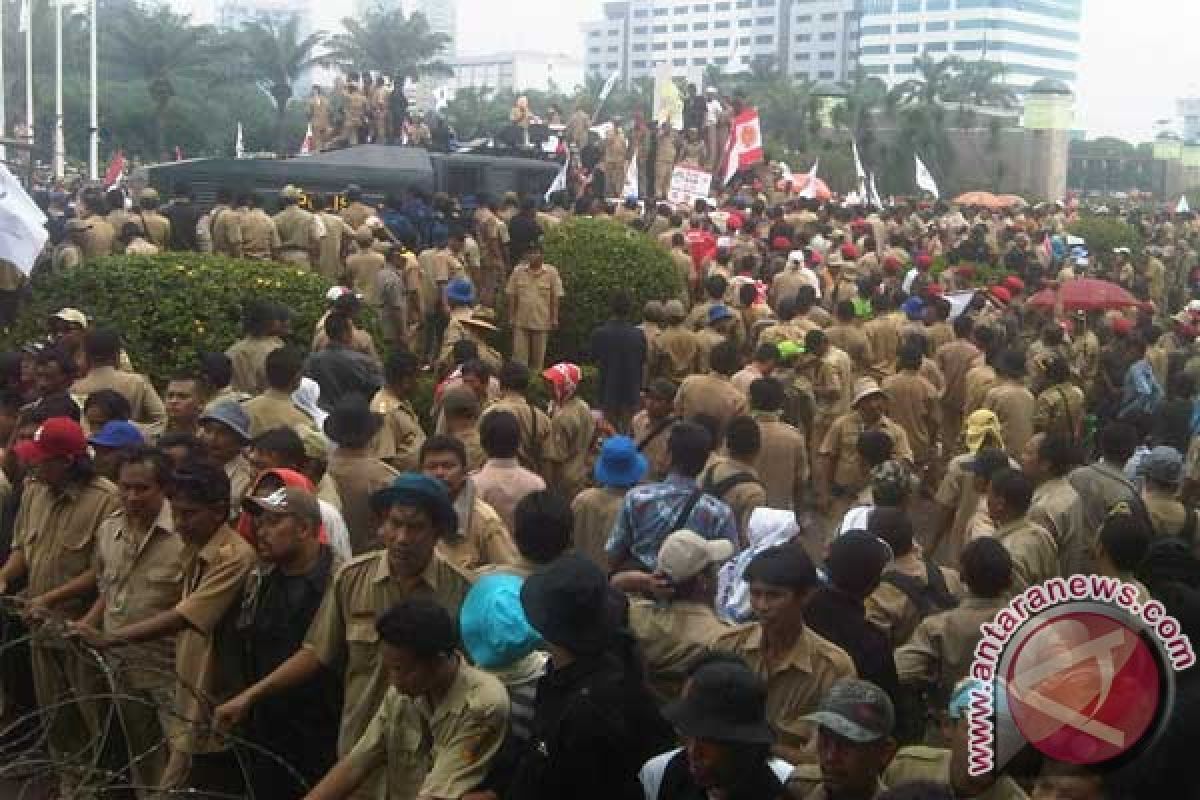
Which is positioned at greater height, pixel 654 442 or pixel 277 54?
pixel 277 54

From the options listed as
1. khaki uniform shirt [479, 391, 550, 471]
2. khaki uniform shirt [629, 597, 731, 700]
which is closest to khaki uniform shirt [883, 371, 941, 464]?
khaki uniform shirt [479, 391, 550, 471]

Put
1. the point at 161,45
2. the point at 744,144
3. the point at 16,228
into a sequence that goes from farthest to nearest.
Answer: the point at 161,45
the point at 744,144
the point at 16,228

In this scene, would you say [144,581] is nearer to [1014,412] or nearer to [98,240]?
[1014,412]

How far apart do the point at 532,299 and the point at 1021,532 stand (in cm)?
733

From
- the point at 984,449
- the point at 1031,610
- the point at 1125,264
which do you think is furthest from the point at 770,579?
the point at 1125,264

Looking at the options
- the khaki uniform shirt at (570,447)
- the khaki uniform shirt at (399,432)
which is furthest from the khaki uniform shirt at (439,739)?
the khaki uniform shirt at (570,447)

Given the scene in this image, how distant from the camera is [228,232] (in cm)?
1470

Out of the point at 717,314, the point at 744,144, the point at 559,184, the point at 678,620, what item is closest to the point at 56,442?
the point at 678,620

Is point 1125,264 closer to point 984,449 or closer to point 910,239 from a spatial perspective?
point 910,239

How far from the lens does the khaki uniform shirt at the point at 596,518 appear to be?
6.58m

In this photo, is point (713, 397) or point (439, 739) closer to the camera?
point (439, 739)

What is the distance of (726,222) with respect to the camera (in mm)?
19641

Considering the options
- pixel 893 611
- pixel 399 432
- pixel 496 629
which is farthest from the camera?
pixel 399 432

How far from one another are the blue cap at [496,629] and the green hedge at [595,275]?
9499mm
